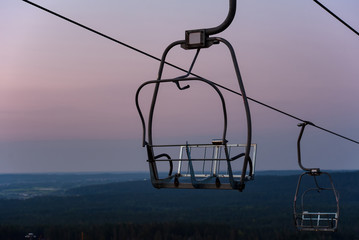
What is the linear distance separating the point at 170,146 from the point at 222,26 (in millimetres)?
1789

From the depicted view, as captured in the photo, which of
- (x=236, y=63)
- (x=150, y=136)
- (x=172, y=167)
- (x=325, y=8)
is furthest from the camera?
(x=325, y=8)

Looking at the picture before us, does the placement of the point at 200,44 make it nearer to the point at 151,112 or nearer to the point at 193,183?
the point at 151,112

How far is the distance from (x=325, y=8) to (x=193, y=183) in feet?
15.3

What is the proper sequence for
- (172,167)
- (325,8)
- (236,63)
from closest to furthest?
(236,63)
(172,167)
(325,8)

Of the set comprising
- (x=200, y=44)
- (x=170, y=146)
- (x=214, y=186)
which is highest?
(x=200, y=44)

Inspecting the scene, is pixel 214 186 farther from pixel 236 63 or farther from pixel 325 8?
pixel 325 8

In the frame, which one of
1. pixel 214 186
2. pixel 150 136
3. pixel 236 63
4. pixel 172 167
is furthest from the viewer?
pixel 172 167

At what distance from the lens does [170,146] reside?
28.0 ft

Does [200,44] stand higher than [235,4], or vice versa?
[235,4]

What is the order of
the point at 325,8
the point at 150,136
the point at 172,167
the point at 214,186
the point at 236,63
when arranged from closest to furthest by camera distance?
the point at 236,63 < the point at 214,186 < the point at 150,136 < the point at 172,167 < the point at 325,8

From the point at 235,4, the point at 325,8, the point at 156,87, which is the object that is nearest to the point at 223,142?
the point at 156,87

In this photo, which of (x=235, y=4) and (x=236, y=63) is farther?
(x=235, y=4)

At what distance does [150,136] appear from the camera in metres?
8.79

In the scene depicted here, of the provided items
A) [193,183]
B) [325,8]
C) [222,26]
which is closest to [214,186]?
[193,183]
